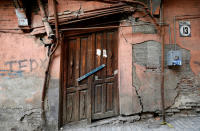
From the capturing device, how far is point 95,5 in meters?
3.14

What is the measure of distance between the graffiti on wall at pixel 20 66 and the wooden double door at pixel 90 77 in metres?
0.68

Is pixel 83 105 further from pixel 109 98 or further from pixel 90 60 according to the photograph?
pixel 90 60

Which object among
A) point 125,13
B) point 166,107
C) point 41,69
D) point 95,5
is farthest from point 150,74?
point 41,69

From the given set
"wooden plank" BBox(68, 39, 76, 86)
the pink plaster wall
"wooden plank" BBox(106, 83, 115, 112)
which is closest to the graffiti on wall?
"wooden plank" BBox(68, 39, 76, 86)

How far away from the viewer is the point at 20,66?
317 cm

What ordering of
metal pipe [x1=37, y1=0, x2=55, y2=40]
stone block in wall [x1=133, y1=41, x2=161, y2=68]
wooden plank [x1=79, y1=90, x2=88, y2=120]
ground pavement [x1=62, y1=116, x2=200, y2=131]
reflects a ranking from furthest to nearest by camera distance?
wooden plank [x1=79, y1=90, x2=88, y2=120]
stone block in wall [x1=133, y1=41, x2=161, y2=68]
metal pipe [x1=37, y1=0, x2=55, y2=40]
ground pavement [x1=62, y1=116, x2=200, y2=131]

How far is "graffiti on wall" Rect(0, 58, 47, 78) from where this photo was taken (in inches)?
125

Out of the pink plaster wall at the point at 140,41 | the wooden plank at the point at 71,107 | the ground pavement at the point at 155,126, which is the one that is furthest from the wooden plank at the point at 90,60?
the pink plaster wall at the point at 140,41

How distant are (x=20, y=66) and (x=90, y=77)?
1834 millimetres

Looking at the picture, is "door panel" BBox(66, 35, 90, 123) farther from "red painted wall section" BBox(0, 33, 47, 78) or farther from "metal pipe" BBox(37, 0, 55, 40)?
"red painted wall section" BBox(0, 33, 47, 78)

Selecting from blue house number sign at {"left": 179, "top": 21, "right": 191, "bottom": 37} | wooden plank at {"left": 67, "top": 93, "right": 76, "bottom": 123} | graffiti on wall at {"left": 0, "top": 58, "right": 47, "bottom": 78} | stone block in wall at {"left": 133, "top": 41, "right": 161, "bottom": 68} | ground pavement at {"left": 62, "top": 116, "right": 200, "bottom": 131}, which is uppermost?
blue house number sign at {"left": 179, "top": 21, "right": 191, "bottom": 37}

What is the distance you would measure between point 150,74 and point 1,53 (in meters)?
3.95

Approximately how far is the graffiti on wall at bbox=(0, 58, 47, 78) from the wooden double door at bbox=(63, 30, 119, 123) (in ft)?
2.22

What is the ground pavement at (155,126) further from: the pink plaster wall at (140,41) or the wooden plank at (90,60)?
the wooden plank at (90,60)
